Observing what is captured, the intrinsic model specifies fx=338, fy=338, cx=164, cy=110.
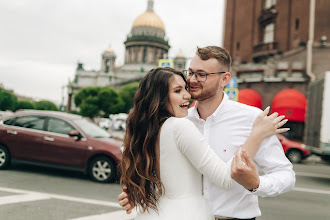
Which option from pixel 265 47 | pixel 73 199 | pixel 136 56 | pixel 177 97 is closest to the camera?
pixel 177 97

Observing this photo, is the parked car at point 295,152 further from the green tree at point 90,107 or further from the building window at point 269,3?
the green tree at point 90,107

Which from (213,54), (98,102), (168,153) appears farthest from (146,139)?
(98,102)

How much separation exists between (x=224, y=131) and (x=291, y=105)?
21.7 meters

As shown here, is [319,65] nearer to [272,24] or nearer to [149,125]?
[272,24]

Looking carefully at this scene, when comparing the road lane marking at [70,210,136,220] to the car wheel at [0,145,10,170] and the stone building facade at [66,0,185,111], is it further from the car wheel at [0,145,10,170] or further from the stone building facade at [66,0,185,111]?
the stone building facade at [66,0,185,111]

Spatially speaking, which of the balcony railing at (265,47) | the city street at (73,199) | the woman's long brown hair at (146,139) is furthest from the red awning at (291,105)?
the woman's long brown hair at (146,139)

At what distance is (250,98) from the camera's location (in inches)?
1000

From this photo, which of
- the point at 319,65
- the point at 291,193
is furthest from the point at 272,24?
the point at 291,193

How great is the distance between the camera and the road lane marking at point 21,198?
6391 millimetres

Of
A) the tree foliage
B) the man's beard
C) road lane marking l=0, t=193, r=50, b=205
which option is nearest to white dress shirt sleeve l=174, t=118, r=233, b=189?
the man's beard

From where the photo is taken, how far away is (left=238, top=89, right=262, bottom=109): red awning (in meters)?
25.3

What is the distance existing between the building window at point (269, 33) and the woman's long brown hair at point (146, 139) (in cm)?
2959

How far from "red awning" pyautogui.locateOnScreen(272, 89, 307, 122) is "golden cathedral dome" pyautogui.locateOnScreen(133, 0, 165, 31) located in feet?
246

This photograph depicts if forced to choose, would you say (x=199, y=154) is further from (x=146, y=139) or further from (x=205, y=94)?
(x=205, y=94)
